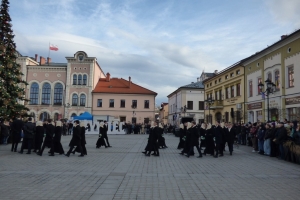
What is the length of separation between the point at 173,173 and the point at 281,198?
3.97 metres

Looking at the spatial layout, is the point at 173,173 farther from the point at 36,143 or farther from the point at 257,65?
the point at 257,65

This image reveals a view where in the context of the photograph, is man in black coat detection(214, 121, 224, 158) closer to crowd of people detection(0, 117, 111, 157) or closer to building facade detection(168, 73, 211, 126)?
crowd of people detection(0, 117, 111, 157)

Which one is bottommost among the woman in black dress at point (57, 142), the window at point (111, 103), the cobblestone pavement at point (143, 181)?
the cobblestone pavement at point (143, 181)

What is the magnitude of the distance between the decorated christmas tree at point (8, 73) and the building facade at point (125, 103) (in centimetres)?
3712

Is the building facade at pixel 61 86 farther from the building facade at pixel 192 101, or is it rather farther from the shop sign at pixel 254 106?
the shop sign at pixel 254 106

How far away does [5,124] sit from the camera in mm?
20484

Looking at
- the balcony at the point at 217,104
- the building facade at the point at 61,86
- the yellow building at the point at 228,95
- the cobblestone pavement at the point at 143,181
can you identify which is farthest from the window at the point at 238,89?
the building facade at the point at 61,86

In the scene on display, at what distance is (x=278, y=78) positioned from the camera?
1095 inches

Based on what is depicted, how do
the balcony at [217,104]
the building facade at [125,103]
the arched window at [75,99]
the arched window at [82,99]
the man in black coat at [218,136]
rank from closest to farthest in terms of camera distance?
the man in black coat at [218,136]
the balcony at [217,104]
the arched window at [75,99]
the arched window at [82,99]
the building facade at [125,103]

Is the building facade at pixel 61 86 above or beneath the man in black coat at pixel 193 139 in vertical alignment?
above

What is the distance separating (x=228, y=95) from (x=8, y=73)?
95.8ft

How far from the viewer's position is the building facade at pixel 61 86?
5919 centimetres

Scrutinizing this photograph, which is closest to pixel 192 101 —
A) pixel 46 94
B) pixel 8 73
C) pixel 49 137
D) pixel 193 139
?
pixel 46 94

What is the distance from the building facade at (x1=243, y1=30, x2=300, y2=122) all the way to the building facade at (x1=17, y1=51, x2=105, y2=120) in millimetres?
35391
